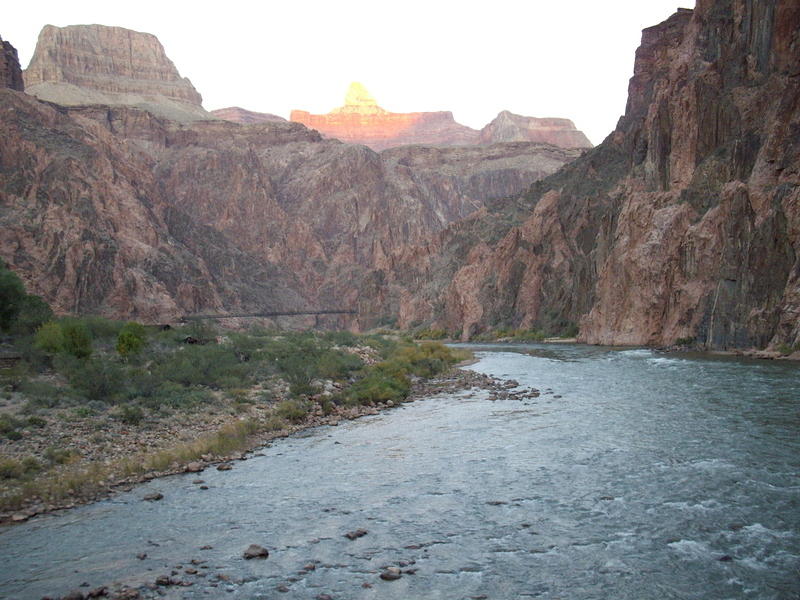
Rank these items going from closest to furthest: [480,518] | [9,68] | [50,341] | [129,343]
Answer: [480,518]
[50,341]
[129,343]
[9,68]

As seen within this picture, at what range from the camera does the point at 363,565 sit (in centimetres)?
1212

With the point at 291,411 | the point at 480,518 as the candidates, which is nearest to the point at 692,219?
the point at 291,411

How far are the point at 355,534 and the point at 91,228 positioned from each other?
114577 mm

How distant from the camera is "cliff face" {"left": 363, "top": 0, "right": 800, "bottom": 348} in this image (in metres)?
45.6

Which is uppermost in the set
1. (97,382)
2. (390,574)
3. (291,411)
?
(97,382)

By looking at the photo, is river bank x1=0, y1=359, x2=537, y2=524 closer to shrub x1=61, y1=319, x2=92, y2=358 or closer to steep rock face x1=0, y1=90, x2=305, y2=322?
shrub x1=61, y1=319, x2=92, y2=358

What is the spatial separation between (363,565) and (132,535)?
16.4ft

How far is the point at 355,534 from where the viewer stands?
13586mm

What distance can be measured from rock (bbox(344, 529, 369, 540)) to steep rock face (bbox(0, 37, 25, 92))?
14874 cm

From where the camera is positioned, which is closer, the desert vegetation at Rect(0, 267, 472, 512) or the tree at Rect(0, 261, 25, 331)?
the desert vegetation at Rect(0, 267, 472, 512)

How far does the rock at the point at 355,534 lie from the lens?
13.5 meters

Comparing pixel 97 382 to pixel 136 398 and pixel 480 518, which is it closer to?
pixel 136 398

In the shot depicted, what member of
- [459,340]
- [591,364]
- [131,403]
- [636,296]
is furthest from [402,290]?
[131,403]

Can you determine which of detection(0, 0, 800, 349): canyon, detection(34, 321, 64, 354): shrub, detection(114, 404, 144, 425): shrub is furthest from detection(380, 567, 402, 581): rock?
detection(0, 0, 800, 349): canyon
